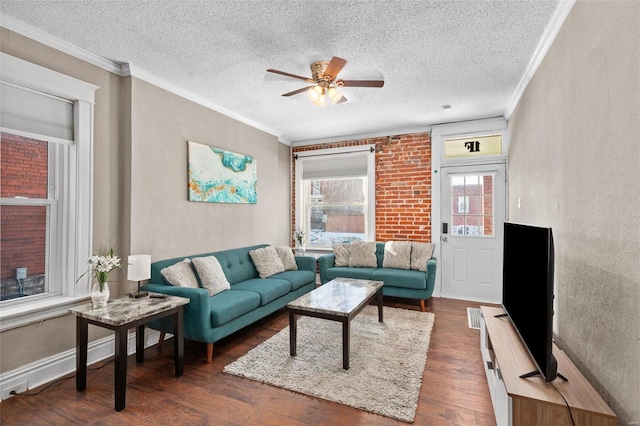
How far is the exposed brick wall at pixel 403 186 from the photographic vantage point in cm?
489

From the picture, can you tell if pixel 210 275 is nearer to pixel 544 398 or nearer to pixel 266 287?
pixel 266 287

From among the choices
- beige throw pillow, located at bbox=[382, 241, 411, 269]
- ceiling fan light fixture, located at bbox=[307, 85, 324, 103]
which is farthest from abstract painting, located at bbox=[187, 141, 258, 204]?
beige throw pillow, located at bbox=[382, 241, 411, 269]

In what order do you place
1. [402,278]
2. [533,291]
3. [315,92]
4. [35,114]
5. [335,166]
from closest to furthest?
[533,291] → [35,114] → [315,92] → [402,278] → [335,166]

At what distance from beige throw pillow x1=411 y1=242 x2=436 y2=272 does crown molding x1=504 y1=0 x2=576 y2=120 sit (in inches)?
84.5

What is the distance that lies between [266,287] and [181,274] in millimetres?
933

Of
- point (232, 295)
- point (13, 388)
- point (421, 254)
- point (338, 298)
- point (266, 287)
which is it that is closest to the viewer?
point (13, 388)

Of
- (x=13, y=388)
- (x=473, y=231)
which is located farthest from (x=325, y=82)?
(x=13, y=388)

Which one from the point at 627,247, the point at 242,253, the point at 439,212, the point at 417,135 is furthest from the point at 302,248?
the point at 627,247

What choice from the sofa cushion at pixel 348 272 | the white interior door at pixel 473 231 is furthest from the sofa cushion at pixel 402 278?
the white interior door at pixel 473 231

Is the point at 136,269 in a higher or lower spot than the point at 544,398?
higher

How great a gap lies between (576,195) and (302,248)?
416cm

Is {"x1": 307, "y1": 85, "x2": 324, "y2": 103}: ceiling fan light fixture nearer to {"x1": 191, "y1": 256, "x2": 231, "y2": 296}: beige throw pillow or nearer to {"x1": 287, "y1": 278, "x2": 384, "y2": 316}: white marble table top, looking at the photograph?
{"x1": 287, "y1": 278, "x2": 384, "y2": 316}: white marble table top

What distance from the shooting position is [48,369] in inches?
93.8

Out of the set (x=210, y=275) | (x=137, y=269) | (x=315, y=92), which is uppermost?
(x=315, y=92)
